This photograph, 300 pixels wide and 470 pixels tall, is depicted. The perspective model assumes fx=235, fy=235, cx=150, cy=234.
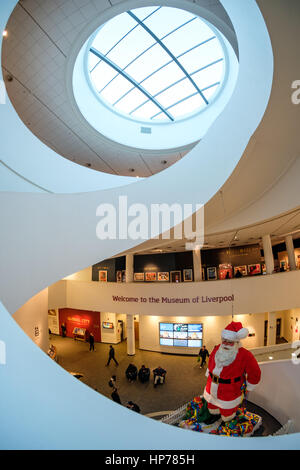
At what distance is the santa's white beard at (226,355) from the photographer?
421 centimetres

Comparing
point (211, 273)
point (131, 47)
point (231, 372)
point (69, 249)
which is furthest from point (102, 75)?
point (211, 273)

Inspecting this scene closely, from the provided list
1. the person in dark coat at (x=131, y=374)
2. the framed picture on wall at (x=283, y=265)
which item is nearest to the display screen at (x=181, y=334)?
the person in dark coat at (x=131, y=374)

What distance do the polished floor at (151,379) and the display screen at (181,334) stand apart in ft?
2.25

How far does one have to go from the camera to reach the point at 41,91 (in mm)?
8062

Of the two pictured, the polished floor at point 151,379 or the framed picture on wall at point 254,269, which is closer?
the polished floor at point 151,379

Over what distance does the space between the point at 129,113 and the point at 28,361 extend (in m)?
12.7

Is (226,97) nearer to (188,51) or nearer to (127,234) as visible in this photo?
(188,51)

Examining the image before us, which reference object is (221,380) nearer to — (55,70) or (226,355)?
(226,355)

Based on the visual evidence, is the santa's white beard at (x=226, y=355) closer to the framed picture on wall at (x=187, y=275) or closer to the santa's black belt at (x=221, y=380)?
the santa's black belt at (x=221, y=380)

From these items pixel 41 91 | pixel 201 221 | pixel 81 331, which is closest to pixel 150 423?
pixel 201 221

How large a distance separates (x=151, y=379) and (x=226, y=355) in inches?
294

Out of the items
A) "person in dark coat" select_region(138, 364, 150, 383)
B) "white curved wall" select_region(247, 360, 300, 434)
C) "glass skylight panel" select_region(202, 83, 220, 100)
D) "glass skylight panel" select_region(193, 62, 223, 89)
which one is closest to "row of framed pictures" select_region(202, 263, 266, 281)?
"person in dark coat" select_region(138, 364, 150, 383)

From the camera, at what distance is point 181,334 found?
13578 millimetres

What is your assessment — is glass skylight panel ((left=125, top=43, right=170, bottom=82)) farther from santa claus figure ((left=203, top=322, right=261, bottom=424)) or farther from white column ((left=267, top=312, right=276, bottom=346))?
white column ((left=267, top=312, right=276, bottom=346))
